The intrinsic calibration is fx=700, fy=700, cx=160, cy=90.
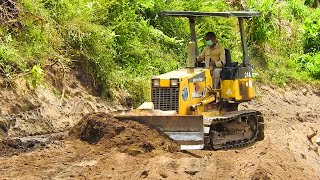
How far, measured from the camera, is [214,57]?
15133 millimetres

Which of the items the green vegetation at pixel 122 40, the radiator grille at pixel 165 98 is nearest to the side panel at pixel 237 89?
the radiator grille at pixel 165 98

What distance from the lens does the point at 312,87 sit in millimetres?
27484

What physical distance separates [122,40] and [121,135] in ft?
24.9

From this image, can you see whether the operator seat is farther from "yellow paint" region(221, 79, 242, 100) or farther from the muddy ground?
the muddy ground

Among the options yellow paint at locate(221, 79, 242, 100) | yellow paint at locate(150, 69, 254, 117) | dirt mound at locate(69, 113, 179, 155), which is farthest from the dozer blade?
yellow paint at locate(221, 79, 242, 100)

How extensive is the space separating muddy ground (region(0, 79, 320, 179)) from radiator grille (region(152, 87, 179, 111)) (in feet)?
3.78

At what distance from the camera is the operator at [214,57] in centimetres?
1499

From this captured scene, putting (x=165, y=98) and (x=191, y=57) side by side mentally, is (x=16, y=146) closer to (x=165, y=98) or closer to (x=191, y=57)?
(x=165, y=98)

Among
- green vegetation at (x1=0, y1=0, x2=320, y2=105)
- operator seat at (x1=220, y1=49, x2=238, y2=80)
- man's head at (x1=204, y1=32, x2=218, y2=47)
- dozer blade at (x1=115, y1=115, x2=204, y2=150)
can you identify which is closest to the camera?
dozer blade at (x1=115, y1=115, x2=204, y2=150)

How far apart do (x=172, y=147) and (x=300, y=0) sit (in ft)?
76.9

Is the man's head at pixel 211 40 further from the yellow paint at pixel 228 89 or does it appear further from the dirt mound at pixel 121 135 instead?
the dirt mound at pixel 121 135

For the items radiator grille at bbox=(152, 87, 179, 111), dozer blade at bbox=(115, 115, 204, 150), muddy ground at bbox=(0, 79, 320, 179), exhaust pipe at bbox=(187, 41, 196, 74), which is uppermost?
exhaust pipe at bbox=(187, 41, 196, 74)

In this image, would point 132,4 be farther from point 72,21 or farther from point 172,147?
point 172,147

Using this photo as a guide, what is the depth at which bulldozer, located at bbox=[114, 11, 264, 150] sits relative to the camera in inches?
509
